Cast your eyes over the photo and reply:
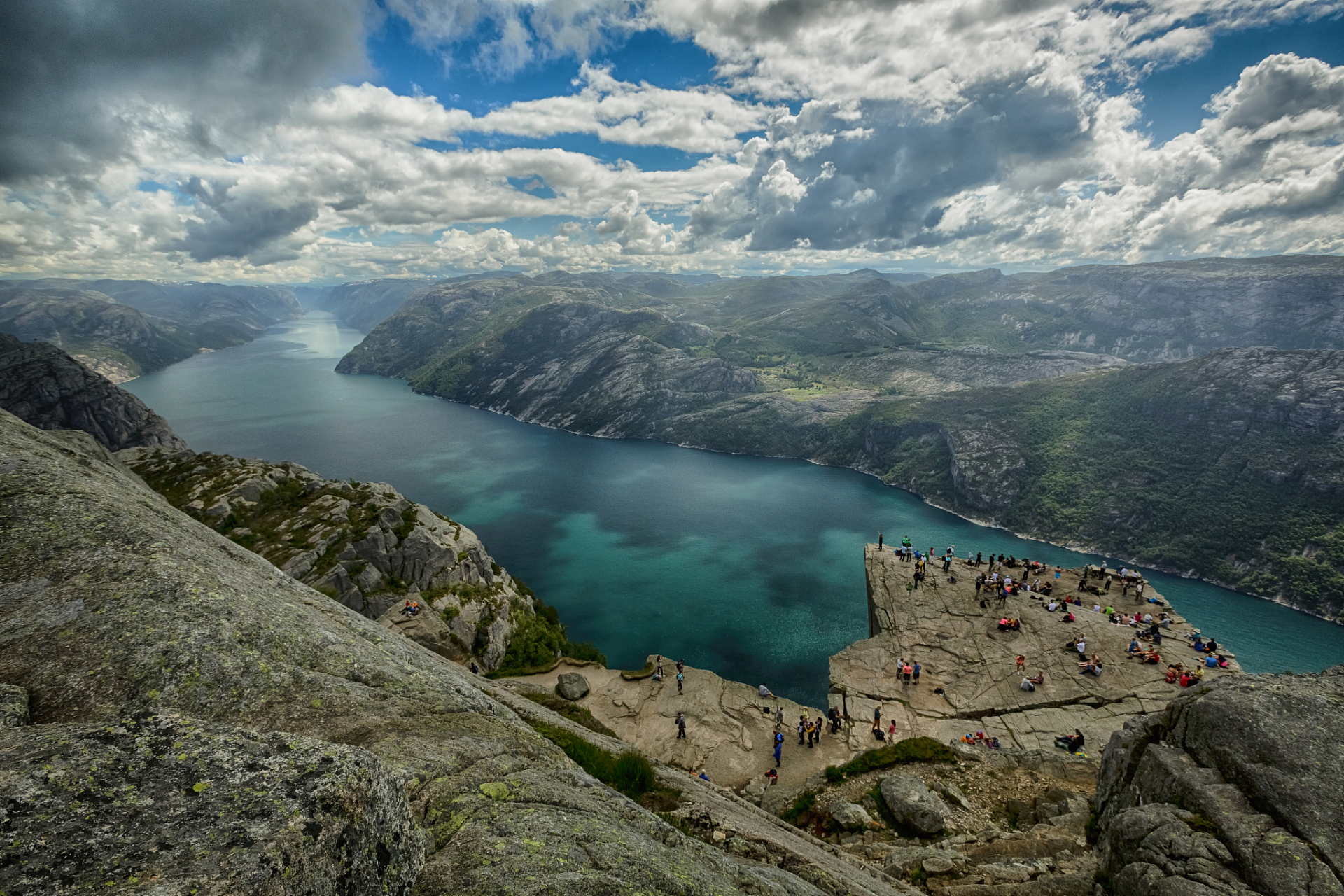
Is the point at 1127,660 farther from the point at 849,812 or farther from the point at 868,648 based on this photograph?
the point at 849,812

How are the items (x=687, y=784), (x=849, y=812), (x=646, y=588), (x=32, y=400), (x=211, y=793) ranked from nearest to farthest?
(x=211, y=793) → (x=687, y=784) → (x=849, y=812) → (x=646, y=588) → (x=32, y=400)

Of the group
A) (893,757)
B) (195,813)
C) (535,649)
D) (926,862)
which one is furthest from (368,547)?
(195,813)

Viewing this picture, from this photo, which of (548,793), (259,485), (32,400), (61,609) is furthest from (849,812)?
(32,400)

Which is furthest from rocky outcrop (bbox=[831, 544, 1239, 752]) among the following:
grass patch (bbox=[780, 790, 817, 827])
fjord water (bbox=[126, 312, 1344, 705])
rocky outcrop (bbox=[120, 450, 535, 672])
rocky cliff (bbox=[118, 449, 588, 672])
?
rocky outcrop (bbox=[120, 450, 535, 672])

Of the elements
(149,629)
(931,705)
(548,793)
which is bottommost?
(931,705)

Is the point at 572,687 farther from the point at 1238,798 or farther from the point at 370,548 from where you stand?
the point at 1238,798

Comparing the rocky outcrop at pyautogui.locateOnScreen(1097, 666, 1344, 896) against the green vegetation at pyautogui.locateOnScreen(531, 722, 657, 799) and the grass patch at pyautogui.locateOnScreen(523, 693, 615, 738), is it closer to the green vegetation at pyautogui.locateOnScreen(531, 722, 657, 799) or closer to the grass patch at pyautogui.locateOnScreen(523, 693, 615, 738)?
the green vegetation at pyautogui.locateOnScreen(531, 722, 657, 799)
